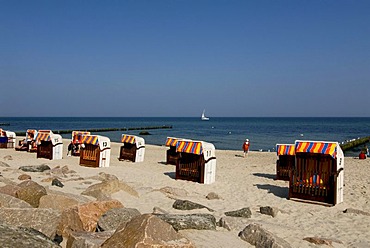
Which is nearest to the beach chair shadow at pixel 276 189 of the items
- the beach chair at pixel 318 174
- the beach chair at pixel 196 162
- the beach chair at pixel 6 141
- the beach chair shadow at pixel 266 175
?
the beach chair at pixel 318 174

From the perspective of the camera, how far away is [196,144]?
1492cm

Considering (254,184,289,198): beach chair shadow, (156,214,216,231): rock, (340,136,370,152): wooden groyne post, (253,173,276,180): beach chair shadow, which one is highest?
(156,214,216,231): rock

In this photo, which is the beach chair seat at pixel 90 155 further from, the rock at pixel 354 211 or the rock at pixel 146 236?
the rock at pixel 146 236

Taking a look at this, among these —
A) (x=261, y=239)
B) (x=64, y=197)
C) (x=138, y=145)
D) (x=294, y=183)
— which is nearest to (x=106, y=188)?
(x=64, y=197)

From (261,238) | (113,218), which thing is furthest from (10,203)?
(261,238)

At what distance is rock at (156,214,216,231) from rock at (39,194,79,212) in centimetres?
180

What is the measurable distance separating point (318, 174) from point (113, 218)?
811 centimetres

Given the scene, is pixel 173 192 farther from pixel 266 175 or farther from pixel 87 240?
pixel 266 175

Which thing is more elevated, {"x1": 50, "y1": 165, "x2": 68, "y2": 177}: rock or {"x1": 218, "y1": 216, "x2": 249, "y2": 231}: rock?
{"x1": 218, "y1": 216, "x2": 249, "y2": 231}: rock

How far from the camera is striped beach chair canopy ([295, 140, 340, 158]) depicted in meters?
11.6

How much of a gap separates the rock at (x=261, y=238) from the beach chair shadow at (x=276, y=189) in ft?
21.9

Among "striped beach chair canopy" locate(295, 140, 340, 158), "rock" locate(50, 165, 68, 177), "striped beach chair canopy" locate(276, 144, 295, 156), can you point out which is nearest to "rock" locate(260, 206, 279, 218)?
"striped beach chair canopy" locate(295, 140, 340, 158)

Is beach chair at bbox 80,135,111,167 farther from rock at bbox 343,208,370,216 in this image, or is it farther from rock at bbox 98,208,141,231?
rock at bbox 98,208,141,231

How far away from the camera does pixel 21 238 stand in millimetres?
3613
